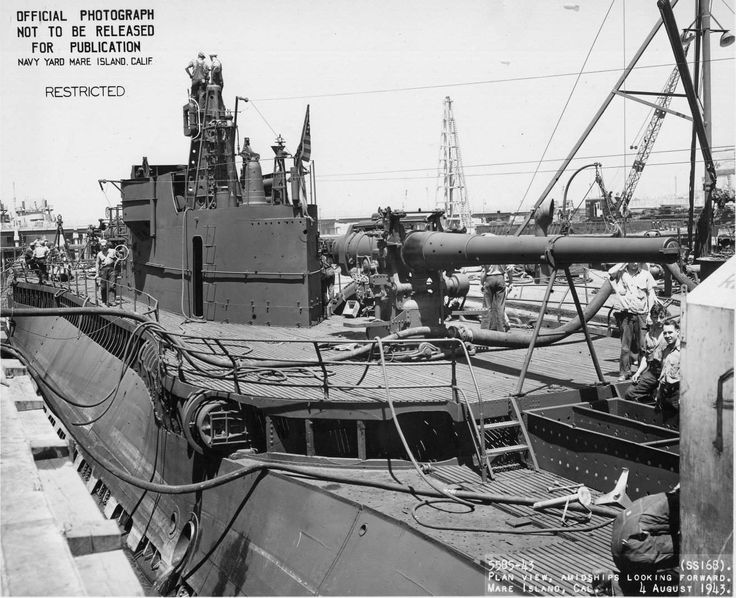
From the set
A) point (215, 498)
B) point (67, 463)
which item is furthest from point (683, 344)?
point (215, 498)

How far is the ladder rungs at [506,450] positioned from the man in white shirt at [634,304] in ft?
9.91

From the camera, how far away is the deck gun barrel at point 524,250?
7365mm

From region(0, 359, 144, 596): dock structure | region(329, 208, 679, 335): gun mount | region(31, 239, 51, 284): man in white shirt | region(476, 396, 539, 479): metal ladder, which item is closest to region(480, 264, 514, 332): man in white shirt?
region(329, 208, 679, 335): gun mount

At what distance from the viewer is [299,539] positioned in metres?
7.44

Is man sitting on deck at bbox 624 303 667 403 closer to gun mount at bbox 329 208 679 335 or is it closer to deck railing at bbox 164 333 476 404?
gun mount at bbox 329 208 679 335

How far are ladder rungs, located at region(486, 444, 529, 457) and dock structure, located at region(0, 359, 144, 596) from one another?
4.56 metres

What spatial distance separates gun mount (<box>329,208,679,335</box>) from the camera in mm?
8336

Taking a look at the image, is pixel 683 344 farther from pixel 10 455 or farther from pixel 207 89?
pixel 207 89

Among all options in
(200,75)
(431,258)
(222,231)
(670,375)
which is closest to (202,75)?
(200,75)

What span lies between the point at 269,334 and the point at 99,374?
15.5ft

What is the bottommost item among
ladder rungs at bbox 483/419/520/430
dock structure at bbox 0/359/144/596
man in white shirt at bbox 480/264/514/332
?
ladder rungs at bbox 483/419/520/430

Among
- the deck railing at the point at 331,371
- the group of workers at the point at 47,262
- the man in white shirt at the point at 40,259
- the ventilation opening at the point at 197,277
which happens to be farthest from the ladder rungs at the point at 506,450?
the man in white shirt at the point at 40,259

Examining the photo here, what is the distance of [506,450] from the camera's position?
308 inches

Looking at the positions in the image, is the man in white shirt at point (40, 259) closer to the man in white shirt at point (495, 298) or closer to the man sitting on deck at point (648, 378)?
the man in white shirt at point (495, 298)
